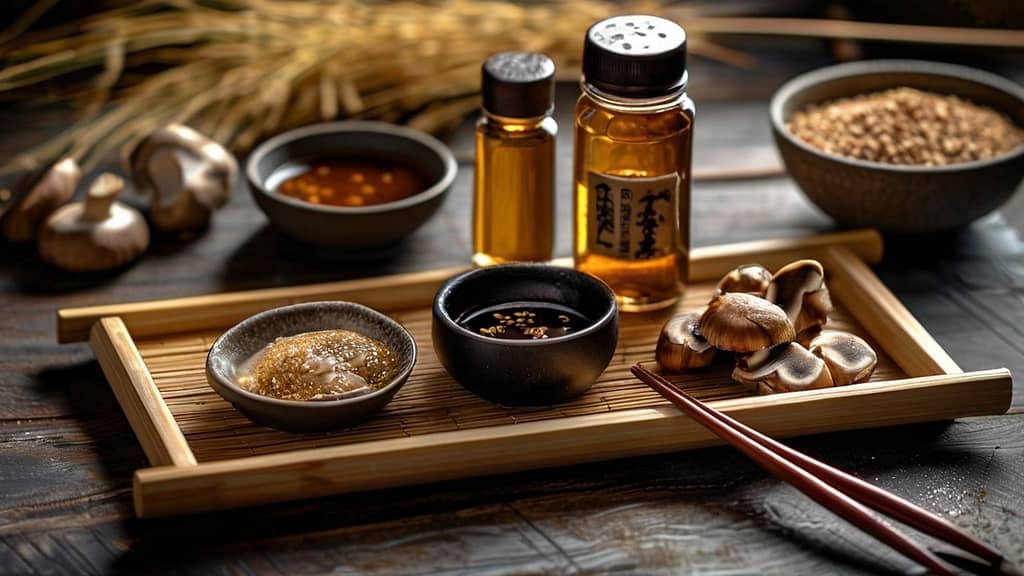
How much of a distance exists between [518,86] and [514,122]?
49 millimetres

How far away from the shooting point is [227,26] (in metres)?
1.90

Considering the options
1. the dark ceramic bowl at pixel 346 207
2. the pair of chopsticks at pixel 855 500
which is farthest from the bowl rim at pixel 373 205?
the pair of chopsticks at pixel 855 500

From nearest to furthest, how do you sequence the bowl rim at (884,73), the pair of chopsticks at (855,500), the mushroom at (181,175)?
the pair of chopsticks at (855,500), the bowl rim at (884,73), the mushroom at (181,175)

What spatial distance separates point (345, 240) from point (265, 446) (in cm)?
41

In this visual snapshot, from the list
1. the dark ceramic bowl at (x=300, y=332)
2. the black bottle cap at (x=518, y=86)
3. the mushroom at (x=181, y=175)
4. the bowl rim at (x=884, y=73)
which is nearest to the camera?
the dark ceramic bowl at (x=300, y=332)

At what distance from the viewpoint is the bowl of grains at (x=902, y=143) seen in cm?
152

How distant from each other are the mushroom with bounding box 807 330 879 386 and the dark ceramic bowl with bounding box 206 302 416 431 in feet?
1.36

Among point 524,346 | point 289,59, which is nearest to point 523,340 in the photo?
point 524,346

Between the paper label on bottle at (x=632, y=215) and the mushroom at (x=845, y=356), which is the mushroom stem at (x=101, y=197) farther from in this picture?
the mushroom at (x=845, y=356)

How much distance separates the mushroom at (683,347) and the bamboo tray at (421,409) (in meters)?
0.02

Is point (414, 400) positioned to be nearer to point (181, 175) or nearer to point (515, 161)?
point (515, 161)

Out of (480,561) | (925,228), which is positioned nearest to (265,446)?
(480,561)

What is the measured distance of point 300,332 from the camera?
130 centimetres

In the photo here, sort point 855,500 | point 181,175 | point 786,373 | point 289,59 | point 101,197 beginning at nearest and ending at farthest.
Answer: point 855,500, point 786,373, point 101,197, point 181,175, point 289,59
